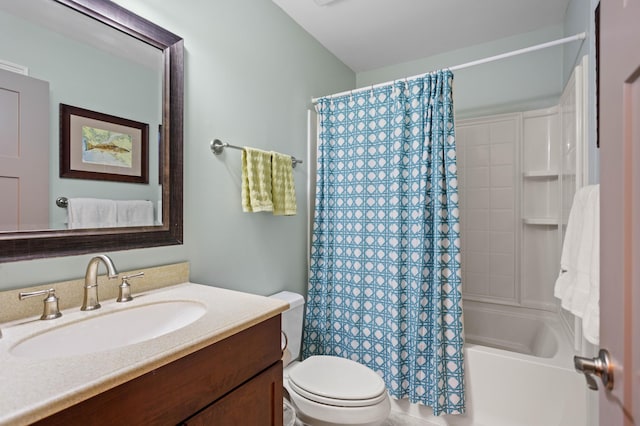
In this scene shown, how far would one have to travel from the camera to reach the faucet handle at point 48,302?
943mm

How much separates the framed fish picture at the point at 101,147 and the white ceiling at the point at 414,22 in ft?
4.15

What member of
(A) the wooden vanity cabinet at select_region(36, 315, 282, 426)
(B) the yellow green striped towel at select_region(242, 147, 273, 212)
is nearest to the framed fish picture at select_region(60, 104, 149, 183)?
(B) the yellow green striped towel at select_region(242, 147, 273, 212)

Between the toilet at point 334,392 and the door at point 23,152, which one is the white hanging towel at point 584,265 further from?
the door at point 23,152

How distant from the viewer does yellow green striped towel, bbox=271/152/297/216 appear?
1.81m

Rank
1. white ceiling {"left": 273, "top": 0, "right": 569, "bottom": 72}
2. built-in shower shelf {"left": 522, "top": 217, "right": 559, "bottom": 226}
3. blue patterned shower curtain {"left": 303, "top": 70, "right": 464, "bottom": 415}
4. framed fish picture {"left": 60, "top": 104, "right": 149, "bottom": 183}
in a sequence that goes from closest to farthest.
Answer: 1. framed fish picture {"left": 60, "top": 104, "right": 149, "bottom": 183}
2. blue patterned shower curtain {"left": 303, "top": 70, "right": 464, "bottom": 415}
3. white ceiling {"left": 273, "top": 0, "right": 569, "bottom": 72}
4. built-in shower shelf {"left": 522, "top": 217, "right": 559, "bottom": 226}

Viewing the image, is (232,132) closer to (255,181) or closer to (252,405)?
(255,181)

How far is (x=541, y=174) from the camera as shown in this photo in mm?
2285

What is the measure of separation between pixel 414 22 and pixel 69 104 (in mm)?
1989

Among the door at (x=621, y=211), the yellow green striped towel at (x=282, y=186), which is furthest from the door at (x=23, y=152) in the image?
the door at (x=621, y=211)

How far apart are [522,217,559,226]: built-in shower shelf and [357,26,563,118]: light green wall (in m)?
0.79

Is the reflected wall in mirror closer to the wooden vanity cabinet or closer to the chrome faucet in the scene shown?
the chrome faucet

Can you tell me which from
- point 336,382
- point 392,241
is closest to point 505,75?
point 392,241

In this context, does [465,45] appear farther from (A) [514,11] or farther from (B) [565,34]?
(B) [565,34]

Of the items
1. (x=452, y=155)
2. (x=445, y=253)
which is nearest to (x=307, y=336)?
(x=445, y=253)
